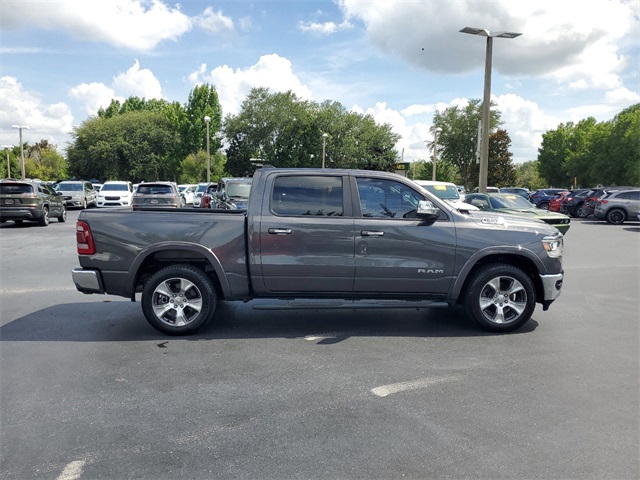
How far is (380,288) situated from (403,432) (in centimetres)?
234

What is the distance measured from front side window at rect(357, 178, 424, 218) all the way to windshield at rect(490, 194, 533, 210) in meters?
9.90

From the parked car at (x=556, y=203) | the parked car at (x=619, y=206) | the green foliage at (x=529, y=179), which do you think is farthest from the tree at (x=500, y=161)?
the parked car at (x=619, y=206)

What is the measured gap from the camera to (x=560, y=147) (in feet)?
237

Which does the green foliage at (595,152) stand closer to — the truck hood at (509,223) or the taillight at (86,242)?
the truck hood at (509,223)

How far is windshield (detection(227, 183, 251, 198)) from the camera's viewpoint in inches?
603

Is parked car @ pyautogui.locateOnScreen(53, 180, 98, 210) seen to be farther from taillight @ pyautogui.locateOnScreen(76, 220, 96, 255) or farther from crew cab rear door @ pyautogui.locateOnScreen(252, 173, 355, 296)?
crew cab rear door @ pyautogui.locateOnScreen(252, 173, 355, 296)

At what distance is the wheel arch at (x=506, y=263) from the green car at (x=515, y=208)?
814 cm

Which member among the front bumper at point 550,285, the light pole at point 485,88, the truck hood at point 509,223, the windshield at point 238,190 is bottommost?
the front bumper at point 550,285

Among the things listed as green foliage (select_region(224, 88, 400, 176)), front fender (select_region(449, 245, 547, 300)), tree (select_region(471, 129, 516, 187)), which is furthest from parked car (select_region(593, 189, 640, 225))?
tree (select_region(471, 129, 516, 187))

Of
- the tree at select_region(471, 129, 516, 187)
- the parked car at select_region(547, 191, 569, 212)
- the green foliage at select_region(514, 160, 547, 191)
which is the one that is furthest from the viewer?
the green foliage at select_region(514, 160, 547, 191)

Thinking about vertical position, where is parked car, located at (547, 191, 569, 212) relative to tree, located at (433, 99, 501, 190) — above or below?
below

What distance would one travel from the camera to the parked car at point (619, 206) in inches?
896

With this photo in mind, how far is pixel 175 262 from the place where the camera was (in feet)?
19.0

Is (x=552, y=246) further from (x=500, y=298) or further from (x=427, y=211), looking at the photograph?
(x=427, y=211)
